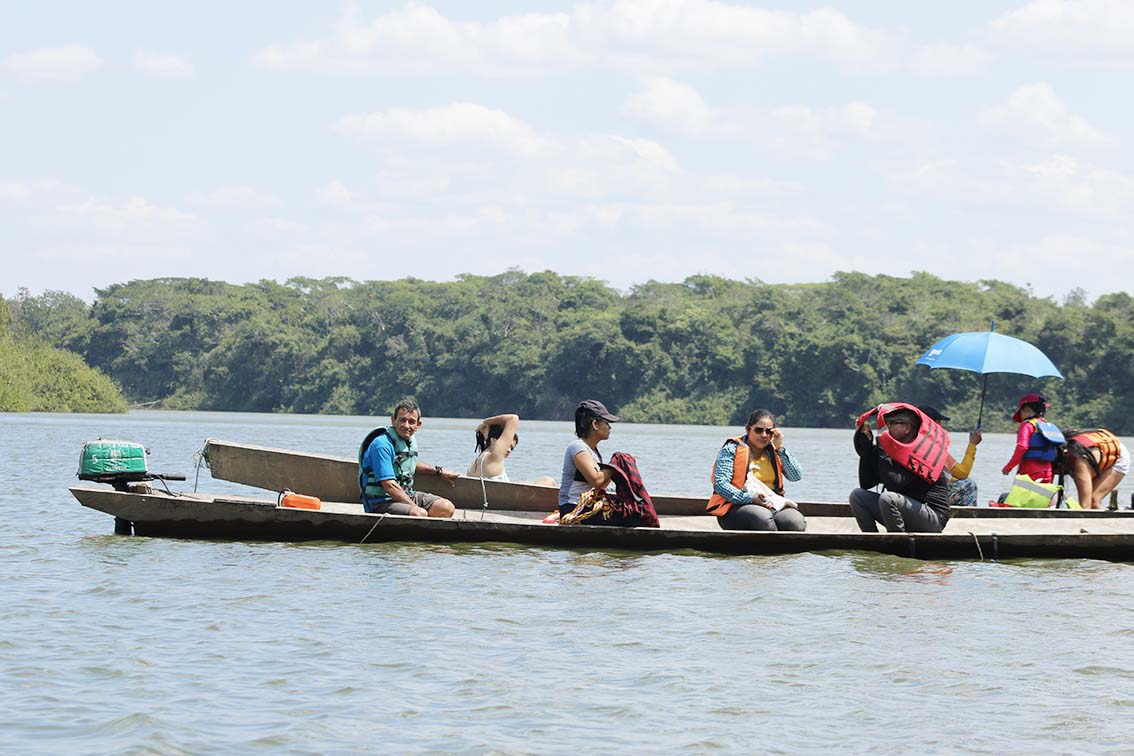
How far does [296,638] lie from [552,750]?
2705mm

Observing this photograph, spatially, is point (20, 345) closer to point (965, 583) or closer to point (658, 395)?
point (658, 395)

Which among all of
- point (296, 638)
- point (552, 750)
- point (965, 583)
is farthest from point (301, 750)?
point (965, 583)

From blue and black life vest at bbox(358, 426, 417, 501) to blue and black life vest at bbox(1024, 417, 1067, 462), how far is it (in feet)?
17.7

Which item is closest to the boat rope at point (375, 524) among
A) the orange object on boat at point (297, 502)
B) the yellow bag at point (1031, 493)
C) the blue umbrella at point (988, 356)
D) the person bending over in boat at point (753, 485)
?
the orange object on boat at point (297, 502)

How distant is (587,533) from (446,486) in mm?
2389

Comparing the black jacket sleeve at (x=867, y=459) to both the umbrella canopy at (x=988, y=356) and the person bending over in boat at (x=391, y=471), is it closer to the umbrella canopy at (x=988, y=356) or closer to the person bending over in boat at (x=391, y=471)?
the umbrella canopy at (x=988, y=356)

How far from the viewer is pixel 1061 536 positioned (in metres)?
11.9

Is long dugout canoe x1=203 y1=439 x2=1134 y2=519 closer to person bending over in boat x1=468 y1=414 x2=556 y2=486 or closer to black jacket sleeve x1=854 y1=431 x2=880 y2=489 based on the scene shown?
person bending over in boat x1=468 y1=414 x2=556 y2=486

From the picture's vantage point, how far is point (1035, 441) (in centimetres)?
1391

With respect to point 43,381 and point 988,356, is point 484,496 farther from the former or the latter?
point 43,381

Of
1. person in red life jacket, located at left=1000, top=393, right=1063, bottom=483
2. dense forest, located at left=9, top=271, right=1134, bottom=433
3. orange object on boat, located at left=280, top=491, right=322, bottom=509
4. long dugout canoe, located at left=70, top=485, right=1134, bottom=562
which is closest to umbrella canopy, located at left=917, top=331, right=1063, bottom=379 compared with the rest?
person in red life jacket, located at left=1000, top=393, right=1063, bottom=483

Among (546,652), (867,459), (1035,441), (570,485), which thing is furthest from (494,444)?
(546,652)

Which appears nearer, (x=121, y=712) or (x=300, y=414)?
(x=121, y=712)

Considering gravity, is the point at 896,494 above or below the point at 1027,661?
above
